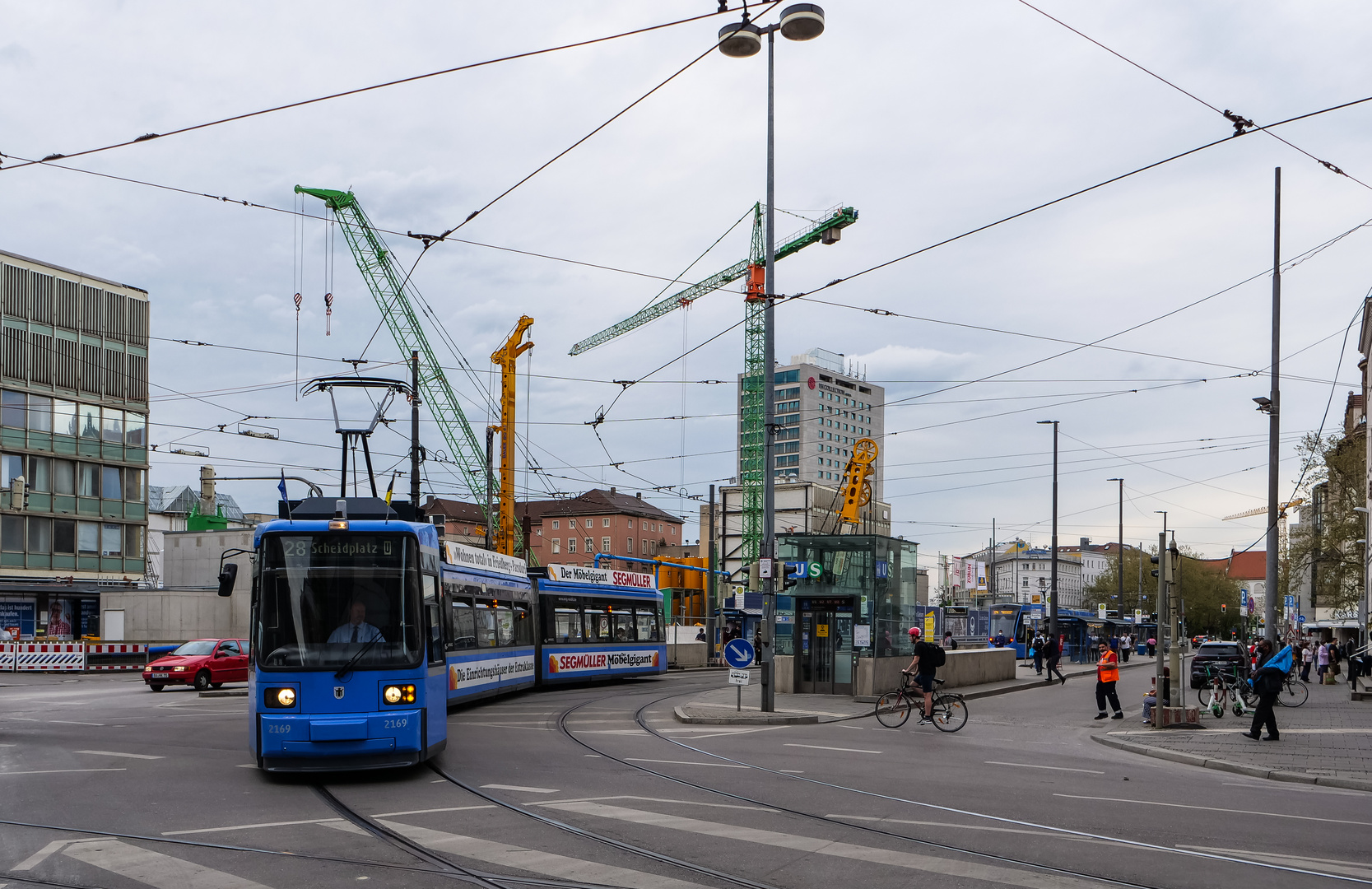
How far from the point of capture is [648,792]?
11.9 m

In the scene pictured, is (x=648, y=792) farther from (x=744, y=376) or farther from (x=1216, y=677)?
(x=744, y=376)

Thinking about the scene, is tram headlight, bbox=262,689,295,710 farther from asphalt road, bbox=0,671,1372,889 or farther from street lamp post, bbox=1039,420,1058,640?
street lamp post, bbox=1039,420,1058,640

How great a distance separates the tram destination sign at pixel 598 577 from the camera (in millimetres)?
29859

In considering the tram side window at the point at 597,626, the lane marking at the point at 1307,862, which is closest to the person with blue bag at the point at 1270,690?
the lane marking at the point at 1307,862

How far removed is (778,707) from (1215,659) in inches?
700

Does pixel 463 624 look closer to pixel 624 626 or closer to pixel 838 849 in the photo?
pixel 624 626

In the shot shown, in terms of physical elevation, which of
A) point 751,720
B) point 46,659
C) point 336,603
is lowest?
point 46,659

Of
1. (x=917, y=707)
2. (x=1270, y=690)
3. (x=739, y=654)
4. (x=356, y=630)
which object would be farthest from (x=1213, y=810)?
(x=739, y=654)

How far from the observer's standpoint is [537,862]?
8430 millimetres

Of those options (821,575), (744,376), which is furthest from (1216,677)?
(744,376)

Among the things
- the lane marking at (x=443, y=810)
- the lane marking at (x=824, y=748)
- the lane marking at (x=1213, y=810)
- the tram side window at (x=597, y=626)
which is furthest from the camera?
the tram side window at (x=597, y=626)

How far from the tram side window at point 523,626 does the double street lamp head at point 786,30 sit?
48.7ft

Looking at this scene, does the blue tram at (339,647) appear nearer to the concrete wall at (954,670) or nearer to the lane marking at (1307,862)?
the lane marking at (1307,862)

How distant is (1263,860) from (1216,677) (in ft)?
54.1
